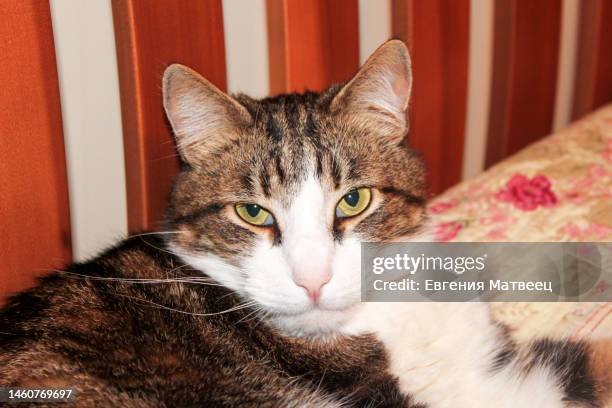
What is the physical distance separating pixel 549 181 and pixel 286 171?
0.82 metres

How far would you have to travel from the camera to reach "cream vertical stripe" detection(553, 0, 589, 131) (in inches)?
78.4

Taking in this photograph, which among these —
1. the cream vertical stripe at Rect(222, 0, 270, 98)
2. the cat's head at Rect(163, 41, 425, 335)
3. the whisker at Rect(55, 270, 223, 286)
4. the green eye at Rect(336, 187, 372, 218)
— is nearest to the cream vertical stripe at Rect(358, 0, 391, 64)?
the cream vertical stripe at Rect(222, 0, 270, 98)

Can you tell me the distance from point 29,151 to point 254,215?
383 millimetres

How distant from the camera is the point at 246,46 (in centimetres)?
145

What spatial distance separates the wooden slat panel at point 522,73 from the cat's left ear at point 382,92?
778mm

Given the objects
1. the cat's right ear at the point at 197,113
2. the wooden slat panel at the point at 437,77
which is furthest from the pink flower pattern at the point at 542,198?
the cat's right ear at the point at 197,113

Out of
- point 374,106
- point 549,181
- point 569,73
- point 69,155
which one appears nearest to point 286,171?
point 374,106

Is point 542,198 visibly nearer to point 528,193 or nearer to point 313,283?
point 528,193

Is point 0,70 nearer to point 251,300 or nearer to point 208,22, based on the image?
point 208,22

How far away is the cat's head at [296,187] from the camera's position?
0.98m

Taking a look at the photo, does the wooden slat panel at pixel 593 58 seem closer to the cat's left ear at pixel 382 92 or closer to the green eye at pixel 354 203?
the cat's left ear at pixel 382 92

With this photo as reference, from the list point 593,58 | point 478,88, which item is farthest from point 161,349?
point 593,58

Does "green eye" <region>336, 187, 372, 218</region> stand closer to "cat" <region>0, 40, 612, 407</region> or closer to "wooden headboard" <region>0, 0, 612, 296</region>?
"cat" <region>0, 40, 612, 407</region>

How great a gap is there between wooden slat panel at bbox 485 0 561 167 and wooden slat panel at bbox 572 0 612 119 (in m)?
0.16
